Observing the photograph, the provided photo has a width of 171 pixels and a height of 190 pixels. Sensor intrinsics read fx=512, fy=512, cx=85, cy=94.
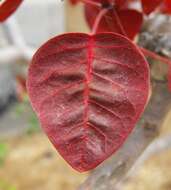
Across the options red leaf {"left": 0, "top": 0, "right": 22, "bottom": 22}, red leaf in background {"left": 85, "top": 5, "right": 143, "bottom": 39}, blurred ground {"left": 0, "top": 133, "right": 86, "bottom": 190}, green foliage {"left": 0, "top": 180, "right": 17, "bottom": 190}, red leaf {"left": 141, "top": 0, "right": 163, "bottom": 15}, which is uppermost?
red leaf {"left": 0, "top": 0, "right": 22, "bottom": 22}

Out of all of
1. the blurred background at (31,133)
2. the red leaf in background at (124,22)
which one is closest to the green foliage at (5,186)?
the blurred background at (31,133)

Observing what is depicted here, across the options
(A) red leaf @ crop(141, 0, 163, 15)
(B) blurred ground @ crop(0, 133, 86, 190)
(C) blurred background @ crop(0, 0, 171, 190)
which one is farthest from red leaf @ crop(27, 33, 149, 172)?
(B) blurred ground @ crop(0, 133, 86, 190)

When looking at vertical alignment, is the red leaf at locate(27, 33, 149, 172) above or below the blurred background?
above

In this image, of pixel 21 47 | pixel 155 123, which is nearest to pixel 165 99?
pixel 155 123

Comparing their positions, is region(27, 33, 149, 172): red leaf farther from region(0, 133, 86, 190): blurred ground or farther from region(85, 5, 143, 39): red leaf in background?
region(0, 133, 86, 190): blurred ground

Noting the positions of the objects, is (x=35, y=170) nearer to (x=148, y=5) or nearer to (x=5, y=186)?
(x=5, y=186)

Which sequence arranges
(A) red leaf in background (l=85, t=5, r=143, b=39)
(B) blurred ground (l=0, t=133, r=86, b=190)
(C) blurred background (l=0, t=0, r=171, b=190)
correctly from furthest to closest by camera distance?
(B) blurred ground (l=0, t=133, r=86, b=190)
(C) blurred background (l=0, t=0, r=171, b=190)
(A) red leaf in background (l=85, t=5, r=143, b=39)

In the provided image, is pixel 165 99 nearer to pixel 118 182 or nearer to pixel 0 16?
pixel 118 182

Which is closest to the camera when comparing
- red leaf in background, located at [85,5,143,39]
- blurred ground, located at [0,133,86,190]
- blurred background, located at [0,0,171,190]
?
red leaf in background, located at [85,5,143,39]

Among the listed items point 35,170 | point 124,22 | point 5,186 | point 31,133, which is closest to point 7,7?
point 124,22
